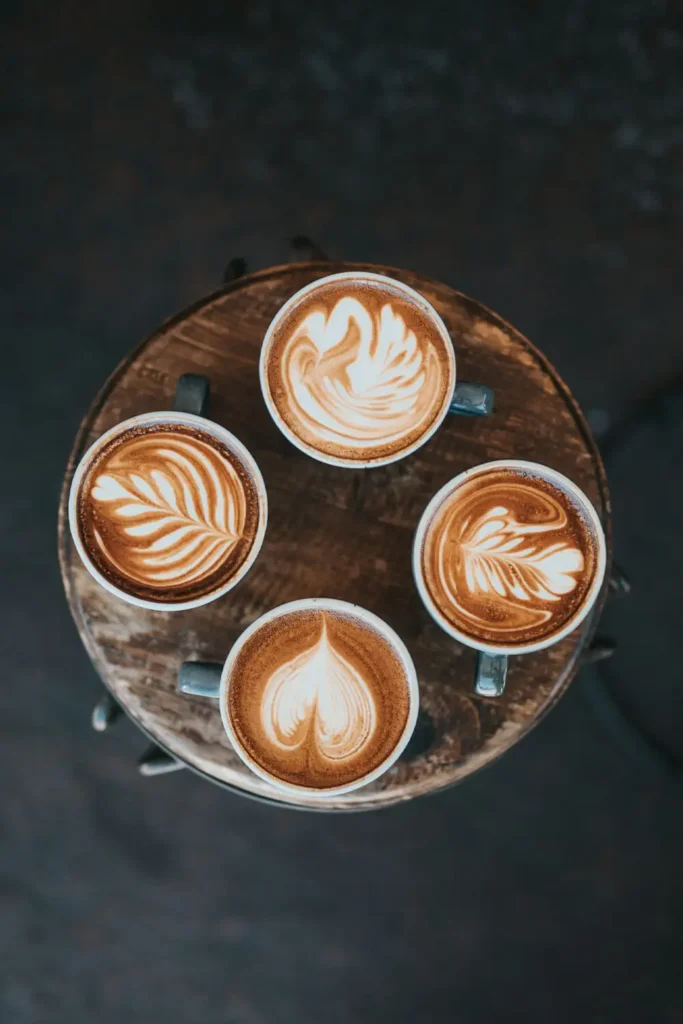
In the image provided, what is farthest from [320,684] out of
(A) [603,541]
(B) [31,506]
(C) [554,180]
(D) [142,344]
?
(C) [554,180]

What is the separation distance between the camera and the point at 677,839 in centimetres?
237

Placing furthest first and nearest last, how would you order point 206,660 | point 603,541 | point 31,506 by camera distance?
1. point 31,506
2. point 206,660
3. point 603,541

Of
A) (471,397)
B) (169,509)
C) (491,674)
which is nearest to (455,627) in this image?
(491,674)

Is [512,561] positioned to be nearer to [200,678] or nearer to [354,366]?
[354,366]

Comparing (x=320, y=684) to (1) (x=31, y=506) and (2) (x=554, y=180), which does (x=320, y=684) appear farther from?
(2) (x=554, y=180)

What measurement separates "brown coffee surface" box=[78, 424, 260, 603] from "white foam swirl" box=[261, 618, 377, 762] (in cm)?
21

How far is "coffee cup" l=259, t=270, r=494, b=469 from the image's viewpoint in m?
1.39

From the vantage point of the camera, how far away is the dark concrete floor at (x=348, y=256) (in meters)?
2.36

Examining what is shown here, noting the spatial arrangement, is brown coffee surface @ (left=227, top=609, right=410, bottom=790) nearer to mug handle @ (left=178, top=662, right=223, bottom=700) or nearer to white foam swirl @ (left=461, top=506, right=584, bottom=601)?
mug handle @ (left=178, top=662, right=223, bottom=700)

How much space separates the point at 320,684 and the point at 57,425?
4.63ft

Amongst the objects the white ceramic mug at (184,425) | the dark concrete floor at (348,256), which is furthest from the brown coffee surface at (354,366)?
the dark concrete floor at (348,256)

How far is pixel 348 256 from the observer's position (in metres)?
2.39

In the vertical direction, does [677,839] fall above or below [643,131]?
below

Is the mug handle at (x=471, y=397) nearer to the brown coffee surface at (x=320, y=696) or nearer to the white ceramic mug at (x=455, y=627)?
the white ceramic mug at (x=455, y=627)
